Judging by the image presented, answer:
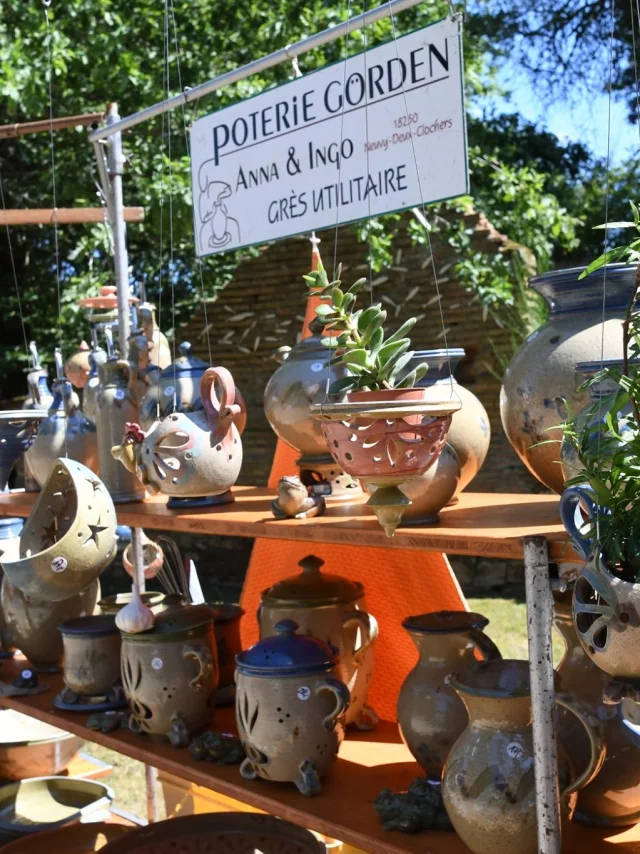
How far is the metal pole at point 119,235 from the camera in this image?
8.11ft

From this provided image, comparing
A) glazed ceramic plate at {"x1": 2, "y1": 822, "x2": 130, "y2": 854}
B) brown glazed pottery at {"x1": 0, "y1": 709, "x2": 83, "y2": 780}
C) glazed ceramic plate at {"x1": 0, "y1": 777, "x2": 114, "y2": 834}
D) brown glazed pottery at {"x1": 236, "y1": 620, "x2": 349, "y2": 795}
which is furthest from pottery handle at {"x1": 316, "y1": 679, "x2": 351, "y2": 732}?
brown glazed pottery at {"x1": 0, "y1": 709, "x2": 83, "y2": 780}

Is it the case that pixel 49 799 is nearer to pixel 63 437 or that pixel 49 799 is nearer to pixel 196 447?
pixel 63 437

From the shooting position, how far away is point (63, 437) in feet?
7.66

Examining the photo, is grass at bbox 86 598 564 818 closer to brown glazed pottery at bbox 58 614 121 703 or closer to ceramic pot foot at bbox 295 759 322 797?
brown glazed pottery at bbox 58 614 121 703

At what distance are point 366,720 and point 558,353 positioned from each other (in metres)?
0.89

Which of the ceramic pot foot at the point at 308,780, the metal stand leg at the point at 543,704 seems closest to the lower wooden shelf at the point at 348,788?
the ceramic pot foot at the point at 308,780

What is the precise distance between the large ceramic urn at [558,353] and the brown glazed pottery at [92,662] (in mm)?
1141

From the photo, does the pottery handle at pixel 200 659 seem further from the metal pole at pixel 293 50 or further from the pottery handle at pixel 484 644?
the metal pole at pixel 293 50

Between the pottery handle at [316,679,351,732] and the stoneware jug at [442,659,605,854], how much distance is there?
0.28 metres

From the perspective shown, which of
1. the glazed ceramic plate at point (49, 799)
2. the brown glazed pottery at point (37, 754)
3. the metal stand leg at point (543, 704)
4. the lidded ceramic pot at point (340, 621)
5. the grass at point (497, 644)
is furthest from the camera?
the grass at point (497, 644)

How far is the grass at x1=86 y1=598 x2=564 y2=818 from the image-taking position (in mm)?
3479

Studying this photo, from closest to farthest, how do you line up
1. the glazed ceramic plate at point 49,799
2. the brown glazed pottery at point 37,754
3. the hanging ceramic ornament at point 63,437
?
the hanging ceramic ornament at point 63,437 < the glazed ceramic plate at point 49,799 < the brown glazed pottery at point 37,754

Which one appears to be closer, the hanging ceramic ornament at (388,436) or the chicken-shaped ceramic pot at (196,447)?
the hanging ceramic ornament at (388,436)

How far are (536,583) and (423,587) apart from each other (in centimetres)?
85
